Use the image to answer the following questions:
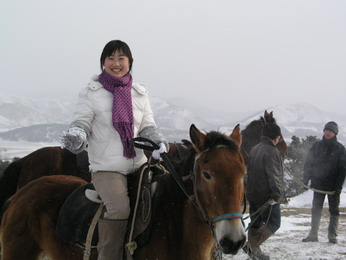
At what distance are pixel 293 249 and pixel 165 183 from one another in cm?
528

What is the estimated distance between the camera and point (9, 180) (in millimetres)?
5938

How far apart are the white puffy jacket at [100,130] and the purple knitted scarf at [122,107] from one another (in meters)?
0.06

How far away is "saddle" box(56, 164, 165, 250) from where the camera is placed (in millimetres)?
2732

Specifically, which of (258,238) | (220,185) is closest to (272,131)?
(258,238)

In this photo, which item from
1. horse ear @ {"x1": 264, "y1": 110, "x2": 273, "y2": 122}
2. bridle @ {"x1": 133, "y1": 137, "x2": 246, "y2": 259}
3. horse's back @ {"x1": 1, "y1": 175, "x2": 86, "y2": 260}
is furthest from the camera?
horse ear @ {"x1": 264, "y1": 110, "x2": 273, "y2": 122}

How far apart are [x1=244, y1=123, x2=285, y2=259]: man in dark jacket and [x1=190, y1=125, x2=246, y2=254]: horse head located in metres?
3.49

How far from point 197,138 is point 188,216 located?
651mm

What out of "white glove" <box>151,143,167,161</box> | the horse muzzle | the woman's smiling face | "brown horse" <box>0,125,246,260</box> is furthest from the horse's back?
the horse muzzle

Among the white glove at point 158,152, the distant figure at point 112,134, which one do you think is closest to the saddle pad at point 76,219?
the distant figure at point 112,134

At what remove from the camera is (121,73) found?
126 inches

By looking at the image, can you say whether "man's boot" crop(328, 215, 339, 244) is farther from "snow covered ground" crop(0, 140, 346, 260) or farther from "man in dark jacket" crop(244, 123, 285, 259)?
"man in dark jacket" crop(244, 123, 285, 259)

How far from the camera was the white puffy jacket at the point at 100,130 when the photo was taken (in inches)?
114

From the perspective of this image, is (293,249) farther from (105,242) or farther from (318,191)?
(105,242)

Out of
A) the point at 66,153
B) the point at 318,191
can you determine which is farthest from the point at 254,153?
the point at 66,153
